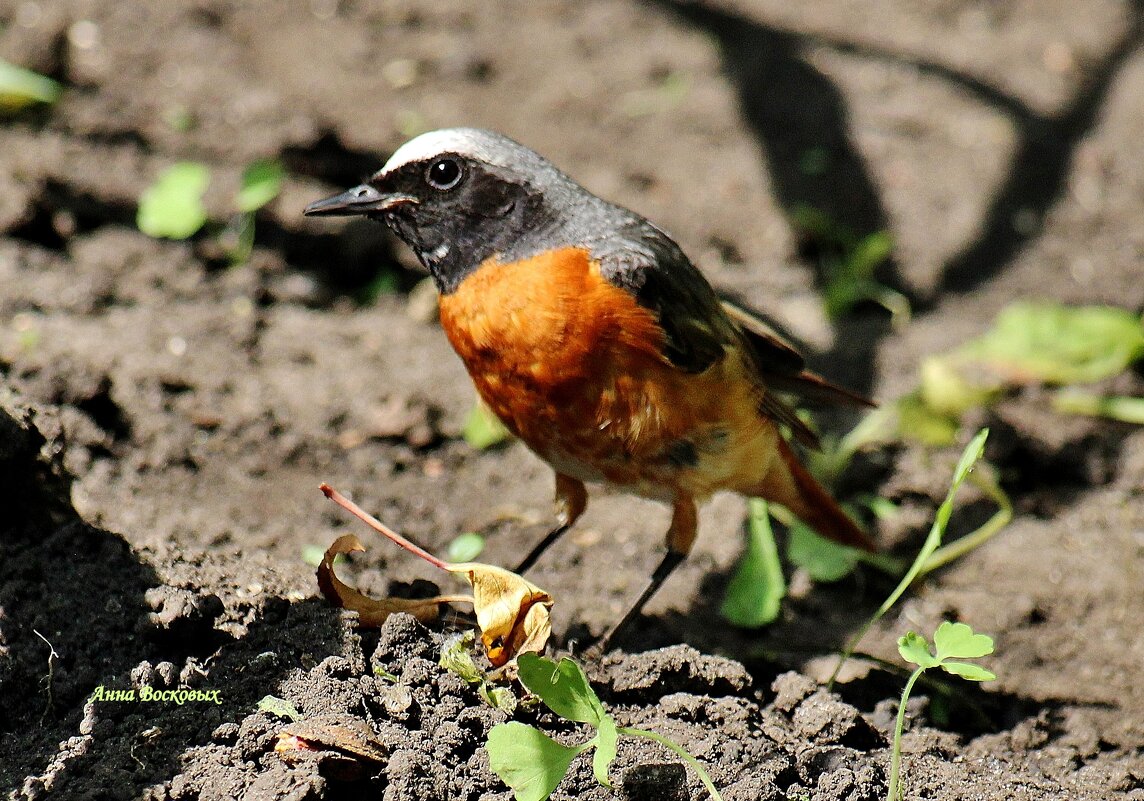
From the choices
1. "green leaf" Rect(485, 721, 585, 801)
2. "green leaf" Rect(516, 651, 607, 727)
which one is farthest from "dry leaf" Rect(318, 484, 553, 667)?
"green leaf" Rect(485, 721, 585, 801)

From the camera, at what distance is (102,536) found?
3721 millimetres

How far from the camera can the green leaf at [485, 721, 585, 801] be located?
2791 millimetres

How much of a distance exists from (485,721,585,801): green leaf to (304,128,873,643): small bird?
4.36 feet

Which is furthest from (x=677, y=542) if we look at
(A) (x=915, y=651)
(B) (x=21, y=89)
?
(B) (x=21, y=89)

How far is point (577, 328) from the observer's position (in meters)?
3.86

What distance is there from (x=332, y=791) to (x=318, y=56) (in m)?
5.53

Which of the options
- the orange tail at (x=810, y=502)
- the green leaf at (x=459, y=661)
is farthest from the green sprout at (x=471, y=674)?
the orange tail at (x=810, y=502)

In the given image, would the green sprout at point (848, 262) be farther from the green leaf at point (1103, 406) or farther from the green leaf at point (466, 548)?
the green leaf at point (466, 548)

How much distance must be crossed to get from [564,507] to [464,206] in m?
1.23

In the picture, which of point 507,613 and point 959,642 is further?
point 507,613

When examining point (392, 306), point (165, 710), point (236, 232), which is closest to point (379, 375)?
point (392, 306)

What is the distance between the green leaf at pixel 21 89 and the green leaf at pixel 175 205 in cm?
119

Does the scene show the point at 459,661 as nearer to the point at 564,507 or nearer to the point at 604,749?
the point at 604,749

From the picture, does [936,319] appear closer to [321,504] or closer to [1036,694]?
[1036,694]
